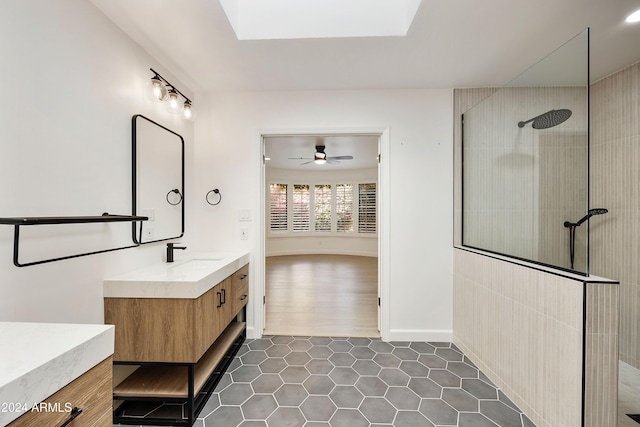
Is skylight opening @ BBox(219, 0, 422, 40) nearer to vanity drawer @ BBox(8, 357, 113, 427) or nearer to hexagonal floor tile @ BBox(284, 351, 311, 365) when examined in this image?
vanity drawer @ BBox(8, 357, 113, 427)

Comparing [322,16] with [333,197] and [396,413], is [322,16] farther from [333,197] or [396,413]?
[333,197]

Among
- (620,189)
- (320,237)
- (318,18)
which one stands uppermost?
(318,18)

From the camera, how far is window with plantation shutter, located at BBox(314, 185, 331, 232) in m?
8.23

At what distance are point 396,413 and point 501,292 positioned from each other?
Result: 3.70 feet

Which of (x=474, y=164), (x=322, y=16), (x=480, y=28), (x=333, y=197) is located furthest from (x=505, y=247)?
(x=333, y=197)

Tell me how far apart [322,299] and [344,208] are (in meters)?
4.53

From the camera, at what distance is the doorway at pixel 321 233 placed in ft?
11.5

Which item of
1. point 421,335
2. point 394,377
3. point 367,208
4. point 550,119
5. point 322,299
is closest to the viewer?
point 550,119

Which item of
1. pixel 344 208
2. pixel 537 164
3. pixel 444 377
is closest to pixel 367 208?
pixel 344 208

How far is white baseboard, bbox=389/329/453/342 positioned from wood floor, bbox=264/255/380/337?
216 millimetres

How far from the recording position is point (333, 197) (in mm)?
8234

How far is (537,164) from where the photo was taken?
182 cm

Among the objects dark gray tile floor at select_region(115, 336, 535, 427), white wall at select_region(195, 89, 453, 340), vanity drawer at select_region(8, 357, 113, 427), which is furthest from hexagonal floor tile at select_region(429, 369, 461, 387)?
vanity drawer at select_region(8, 357, 113, 427)

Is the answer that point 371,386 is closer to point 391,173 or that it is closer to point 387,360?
point 387,360
